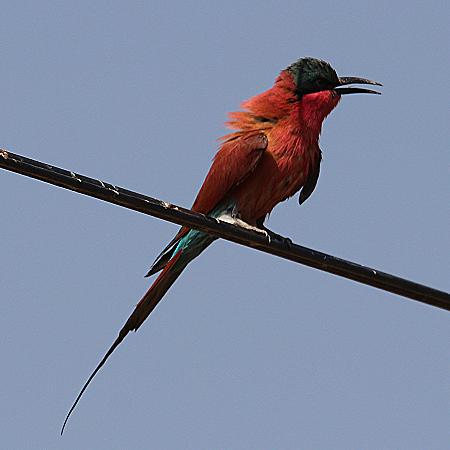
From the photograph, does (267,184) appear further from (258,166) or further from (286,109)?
(286,109)

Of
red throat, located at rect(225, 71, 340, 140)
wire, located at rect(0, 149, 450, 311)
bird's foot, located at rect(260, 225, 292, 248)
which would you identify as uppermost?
red throat, located at rect(225, 71, 340, 140)

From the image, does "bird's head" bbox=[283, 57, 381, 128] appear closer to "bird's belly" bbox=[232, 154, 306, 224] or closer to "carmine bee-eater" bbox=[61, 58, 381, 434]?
"carmine bee-eater" bbox=[61, 58, 381, 434]

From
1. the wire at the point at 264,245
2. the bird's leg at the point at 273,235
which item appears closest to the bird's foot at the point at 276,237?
the bird's leg at the point at 273,235

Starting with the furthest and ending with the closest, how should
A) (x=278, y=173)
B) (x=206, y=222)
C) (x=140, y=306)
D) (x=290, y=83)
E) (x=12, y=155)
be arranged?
(x=290, y=83), (x=278, y=173), (x=140, y=306), (x=206, y=222), (x=12, y=155)

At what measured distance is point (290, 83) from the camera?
3.70 meters

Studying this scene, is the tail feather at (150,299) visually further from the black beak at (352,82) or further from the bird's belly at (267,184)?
the black beak at (352,82)

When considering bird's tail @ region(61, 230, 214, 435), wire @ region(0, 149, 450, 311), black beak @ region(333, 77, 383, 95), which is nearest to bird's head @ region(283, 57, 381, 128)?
black beak @ region(333, 77, 383, 95)

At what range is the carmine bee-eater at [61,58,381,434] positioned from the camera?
334 cm

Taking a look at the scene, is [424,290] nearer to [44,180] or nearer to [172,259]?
[44,180]

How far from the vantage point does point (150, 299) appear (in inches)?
125

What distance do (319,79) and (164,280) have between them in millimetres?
1021

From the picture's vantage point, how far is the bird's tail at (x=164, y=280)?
10.1ft

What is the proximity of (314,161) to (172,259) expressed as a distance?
64 cm

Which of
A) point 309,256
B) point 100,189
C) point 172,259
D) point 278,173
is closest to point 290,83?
point 278,173
